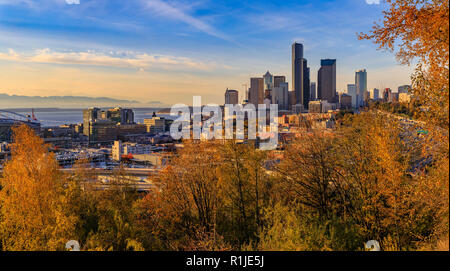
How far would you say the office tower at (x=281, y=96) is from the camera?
1914 centimetres

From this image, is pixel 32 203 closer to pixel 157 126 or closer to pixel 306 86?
pixel 306 86

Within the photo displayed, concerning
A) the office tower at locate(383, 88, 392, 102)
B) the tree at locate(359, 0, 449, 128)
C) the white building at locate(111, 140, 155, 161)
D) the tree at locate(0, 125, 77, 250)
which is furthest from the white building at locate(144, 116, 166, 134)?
the tree at locate(359, 0, 449, 128)

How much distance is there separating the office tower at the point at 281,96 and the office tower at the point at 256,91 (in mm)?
1014

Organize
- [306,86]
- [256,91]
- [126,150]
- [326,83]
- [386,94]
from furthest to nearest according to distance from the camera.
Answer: [126,150] < [306,86] < [326,83] < [256,91] < [386,94]

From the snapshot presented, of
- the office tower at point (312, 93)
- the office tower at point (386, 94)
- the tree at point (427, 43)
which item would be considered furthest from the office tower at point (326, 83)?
the tree at point (427, 43)

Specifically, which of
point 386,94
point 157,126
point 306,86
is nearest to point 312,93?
point 306,86

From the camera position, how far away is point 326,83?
2523cm

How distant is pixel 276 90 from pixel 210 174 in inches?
553

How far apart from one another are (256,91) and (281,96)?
2771mm

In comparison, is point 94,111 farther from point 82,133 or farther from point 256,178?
point 256,178

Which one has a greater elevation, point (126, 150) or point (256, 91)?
point (256, 91)

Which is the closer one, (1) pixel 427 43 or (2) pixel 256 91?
(1) pixel 427 43

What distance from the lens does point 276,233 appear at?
3.77m
